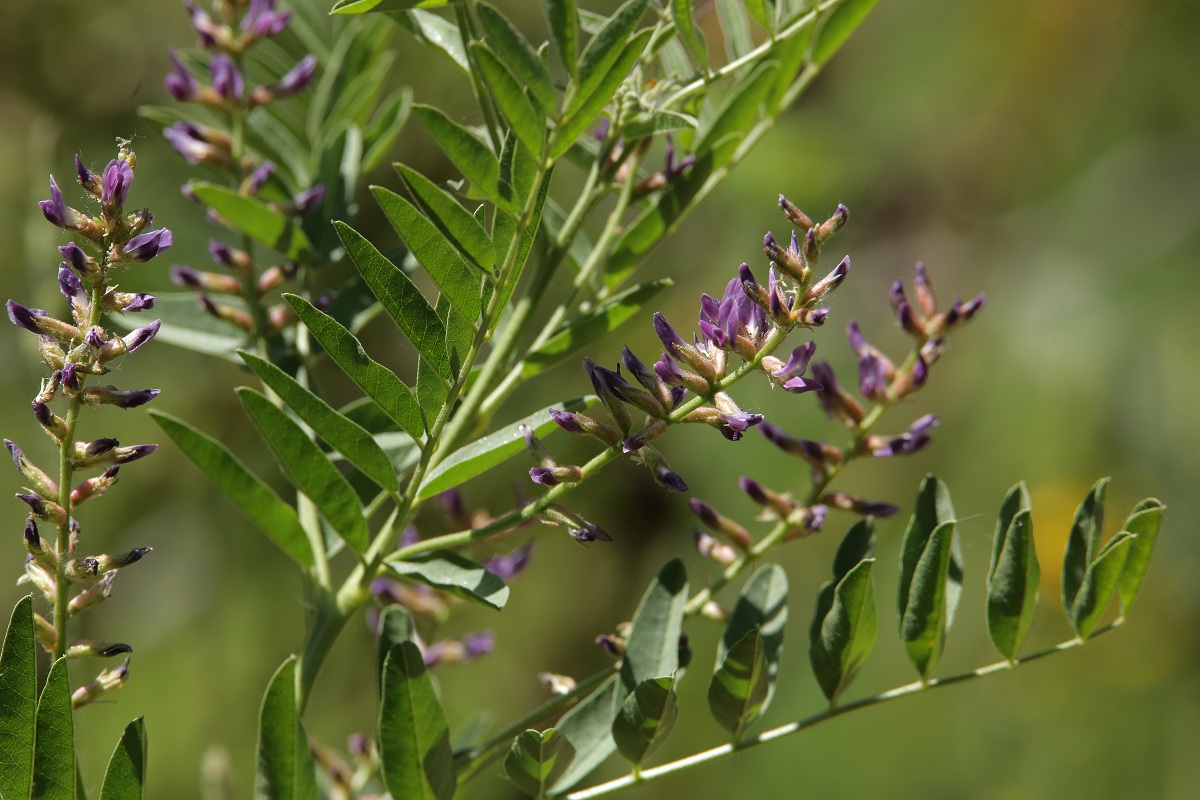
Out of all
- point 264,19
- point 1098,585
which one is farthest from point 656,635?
point 264,19

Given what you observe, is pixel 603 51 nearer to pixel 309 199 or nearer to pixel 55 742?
pixel 309 199

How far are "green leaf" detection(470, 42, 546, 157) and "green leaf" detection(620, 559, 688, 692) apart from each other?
1.20 feet

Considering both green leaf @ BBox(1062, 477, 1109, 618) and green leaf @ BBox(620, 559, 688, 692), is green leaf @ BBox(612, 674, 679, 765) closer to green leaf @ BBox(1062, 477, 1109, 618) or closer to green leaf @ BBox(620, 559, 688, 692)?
green leaf @ BBox(620, 559, 688, 692)

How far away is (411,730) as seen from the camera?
749 mm

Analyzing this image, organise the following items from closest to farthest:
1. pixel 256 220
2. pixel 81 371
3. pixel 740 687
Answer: pixel 81 371, pixel 740 687, pixel 256 220

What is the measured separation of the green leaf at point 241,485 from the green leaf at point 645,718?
0.27 m

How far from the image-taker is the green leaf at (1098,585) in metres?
0.92

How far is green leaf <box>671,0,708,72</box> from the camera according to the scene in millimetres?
833

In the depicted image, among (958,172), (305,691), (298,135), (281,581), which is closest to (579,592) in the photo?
(281,581)

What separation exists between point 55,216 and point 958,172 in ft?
13.4

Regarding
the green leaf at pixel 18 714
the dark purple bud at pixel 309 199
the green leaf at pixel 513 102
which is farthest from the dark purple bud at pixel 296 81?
the green leaf at pixel 18 714

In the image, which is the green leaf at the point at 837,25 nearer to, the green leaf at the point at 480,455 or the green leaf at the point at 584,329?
the green leaf at the point at 584,329

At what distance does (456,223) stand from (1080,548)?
644 millimetres

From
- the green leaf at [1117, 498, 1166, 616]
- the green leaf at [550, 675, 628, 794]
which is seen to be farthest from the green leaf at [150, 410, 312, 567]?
the green leaf at [1117, 498, 1166, 616]
